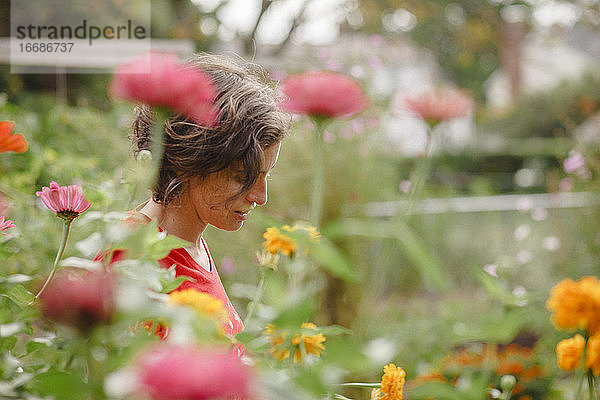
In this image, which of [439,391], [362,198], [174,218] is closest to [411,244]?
[439,391]

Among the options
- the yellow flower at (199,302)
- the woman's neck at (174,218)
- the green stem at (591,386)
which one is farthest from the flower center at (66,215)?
the green stem at (591,386)

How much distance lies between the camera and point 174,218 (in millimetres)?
979

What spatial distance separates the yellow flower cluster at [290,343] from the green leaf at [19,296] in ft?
0.55

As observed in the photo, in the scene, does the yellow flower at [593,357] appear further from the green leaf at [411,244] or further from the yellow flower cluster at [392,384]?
the green leaf at [411,244]

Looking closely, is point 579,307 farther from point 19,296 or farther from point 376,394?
point 19,296

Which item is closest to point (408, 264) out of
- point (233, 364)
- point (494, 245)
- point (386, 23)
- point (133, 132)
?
point (494, 245)

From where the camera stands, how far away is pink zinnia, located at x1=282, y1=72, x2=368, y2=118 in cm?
52

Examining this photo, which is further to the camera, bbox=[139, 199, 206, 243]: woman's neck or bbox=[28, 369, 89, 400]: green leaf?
bbox=[139, 199, 206, 243]: woman's neck

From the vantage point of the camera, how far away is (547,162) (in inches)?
388

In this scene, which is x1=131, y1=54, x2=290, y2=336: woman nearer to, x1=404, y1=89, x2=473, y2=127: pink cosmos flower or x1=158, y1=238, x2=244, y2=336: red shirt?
x1=158, y1=238, x2=244, y2=336: red shirt

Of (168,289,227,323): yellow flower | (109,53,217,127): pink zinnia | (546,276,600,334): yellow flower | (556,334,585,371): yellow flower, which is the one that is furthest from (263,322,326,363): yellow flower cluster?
(556,334,585,371): yellow flower

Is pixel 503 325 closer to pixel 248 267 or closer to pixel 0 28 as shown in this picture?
pixel 248 267

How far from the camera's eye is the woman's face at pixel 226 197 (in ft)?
2.83

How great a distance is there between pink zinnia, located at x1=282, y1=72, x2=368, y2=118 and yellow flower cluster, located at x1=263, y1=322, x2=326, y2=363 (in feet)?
0.53
